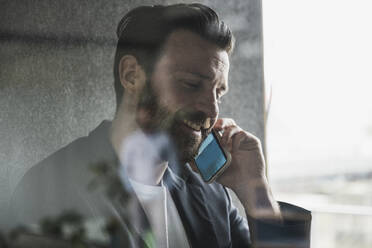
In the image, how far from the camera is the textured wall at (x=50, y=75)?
0.81 m

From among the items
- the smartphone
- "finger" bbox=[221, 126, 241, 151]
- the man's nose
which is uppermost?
the man's nose

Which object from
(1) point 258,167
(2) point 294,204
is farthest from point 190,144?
(2) point 294,204

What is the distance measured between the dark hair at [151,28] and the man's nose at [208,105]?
11cm

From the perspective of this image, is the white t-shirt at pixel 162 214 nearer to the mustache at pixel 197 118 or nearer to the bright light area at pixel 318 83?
the mustache at pixel 197 118

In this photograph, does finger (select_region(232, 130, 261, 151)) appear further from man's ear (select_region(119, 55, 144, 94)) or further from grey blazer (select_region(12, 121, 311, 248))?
man's ear (select_region(119, 55, 144, 94))

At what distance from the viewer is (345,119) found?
3.45ft

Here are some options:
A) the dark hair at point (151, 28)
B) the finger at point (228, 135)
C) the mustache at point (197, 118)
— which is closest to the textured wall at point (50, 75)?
the dark hair at point (151, 28)

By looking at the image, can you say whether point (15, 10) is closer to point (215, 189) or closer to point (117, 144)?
point (117, 144)

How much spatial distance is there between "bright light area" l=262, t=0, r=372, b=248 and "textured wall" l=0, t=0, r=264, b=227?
1.03ft

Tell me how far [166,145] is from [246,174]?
7.9 inches

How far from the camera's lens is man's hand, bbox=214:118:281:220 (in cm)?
95

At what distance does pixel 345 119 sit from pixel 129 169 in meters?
0.53

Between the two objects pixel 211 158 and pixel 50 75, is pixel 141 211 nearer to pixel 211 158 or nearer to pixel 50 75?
pixel 211 158

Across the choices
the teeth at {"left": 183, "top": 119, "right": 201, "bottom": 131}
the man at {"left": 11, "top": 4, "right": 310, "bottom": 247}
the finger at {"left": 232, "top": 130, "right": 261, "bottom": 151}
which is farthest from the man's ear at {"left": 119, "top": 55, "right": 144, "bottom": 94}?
the finger at {"left": 232, "top": 130, "right": 261, "bottom": 151}
